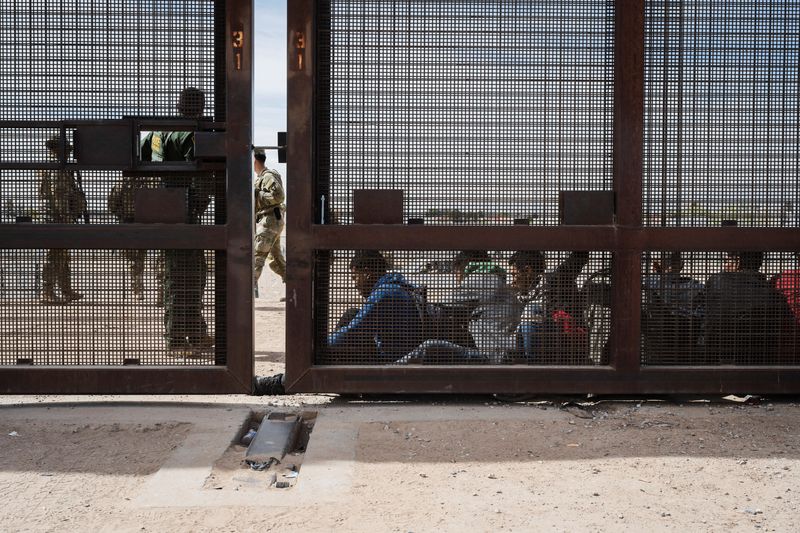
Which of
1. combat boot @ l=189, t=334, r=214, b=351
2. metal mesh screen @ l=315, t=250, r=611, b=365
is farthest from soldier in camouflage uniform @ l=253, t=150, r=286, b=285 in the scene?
metal mesh screen @ l=315, t=250, r=611, b=365

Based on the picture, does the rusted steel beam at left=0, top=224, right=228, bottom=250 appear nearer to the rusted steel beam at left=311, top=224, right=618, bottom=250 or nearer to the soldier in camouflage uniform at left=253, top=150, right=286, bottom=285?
the rusted steel beam at left=311, top=224, right=618, bottom=250

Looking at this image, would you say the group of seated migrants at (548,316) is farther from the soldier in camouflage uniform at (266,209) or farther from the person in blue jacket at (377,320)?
the soldier in camouflage uniform at (266,209)

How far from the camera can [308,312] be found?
476 cm

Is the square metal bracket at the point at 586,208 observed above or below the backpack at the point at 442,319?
above

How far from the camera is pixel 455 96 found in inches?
189

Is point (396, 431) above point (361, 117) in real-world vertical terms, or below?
below

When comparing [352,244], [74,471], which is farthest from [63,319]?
[352,244]

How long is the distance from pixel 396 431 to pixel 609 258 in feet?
5.39

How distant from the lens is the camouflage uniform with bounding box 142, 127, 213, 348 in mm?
4754

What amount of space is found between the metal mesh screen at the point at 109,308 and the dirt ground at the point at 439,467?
32cm

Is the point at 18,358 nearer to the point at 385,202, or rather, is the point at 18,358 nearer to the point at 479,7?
the point at 385,202

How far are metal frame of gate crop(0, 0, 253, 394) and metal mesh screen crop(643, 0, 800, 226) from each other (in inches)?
92.1

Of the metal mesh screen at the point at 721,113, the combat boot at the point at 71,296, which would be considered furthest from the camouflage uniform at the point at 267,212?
the metal mesh screen at the point at 721,113

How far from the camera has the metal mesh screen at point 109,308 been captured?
15.5ft
